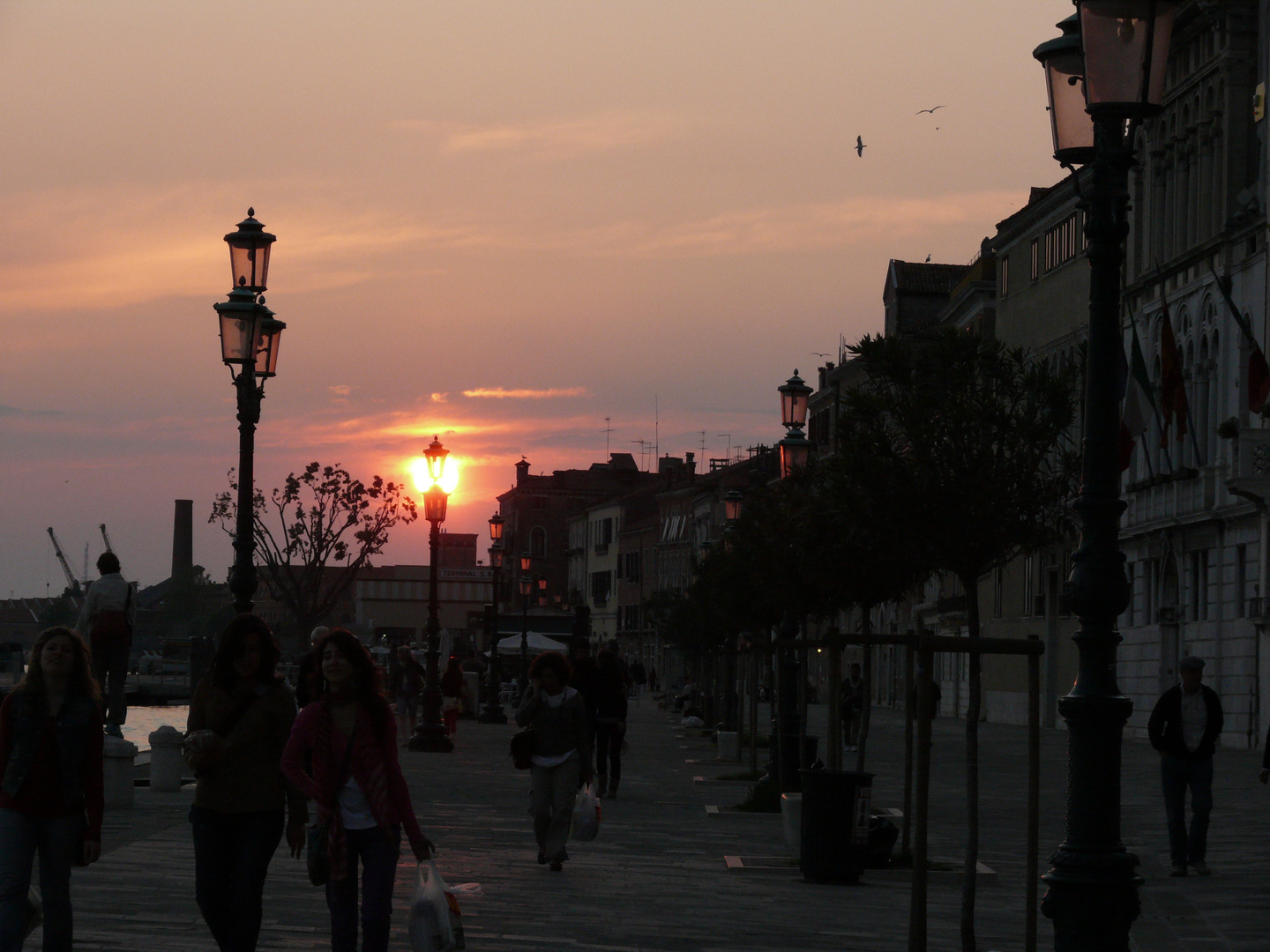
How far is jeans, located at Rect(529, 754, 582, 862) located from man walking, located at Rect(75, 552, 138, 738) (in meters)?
6.25

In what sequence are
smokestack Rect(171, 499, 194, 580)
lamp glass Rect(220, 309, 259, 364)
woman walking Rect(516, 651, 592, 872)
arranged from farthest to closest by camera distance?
1. smokestack Rect(171, 499, 194, 580)
2. lamp glass Rect(220, 309, 259, 364)
3. woman walking Rect(516, 651, 592, 872)

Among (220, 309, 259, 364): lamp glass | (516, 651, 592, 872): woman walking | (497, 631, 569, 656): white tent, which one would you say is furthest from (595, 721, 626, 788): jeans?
(497, 631, 569, 656): white tent

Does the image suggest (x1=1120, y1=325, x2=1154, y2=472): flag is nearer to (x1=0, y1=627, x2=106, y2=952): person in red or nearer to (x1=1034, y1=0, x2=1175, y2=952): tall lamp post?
(x1=1034, y1=0, x2=1175, y2=952): tall lamp post

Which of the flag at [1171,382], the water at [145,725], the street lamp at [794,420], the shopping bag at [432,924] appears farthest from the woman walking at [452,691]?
the shopping bag at [432,924]

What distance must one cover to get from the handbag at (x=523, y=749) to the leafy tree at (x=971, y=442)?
143 inches

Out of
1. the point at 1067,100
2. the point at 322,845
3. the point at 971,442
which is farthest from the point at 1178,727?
the point at 322,845

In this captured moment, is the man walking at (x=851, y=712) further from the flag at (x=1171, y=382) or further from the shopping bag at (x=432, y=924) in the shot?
the shopping bag at (x=432, y=924)

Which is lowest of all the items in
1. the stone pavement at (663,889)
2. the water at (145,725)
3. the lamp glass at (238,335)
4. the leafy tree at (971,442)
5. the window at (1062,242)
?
the water at (145,725)

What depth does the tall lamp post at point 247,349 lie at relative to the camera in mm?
17969

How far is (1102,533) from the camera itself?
9039 mm

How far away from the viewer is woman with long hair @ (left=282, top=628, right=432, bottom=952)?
350 inches

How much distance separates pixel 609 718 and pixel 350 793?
48.6 ft

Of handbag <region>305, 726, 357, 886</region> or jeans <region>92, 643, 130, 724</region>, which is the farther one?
jeans <region>92, 643, 130, 724</region>

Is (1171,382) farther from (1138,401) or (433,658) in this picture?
(433,658)
